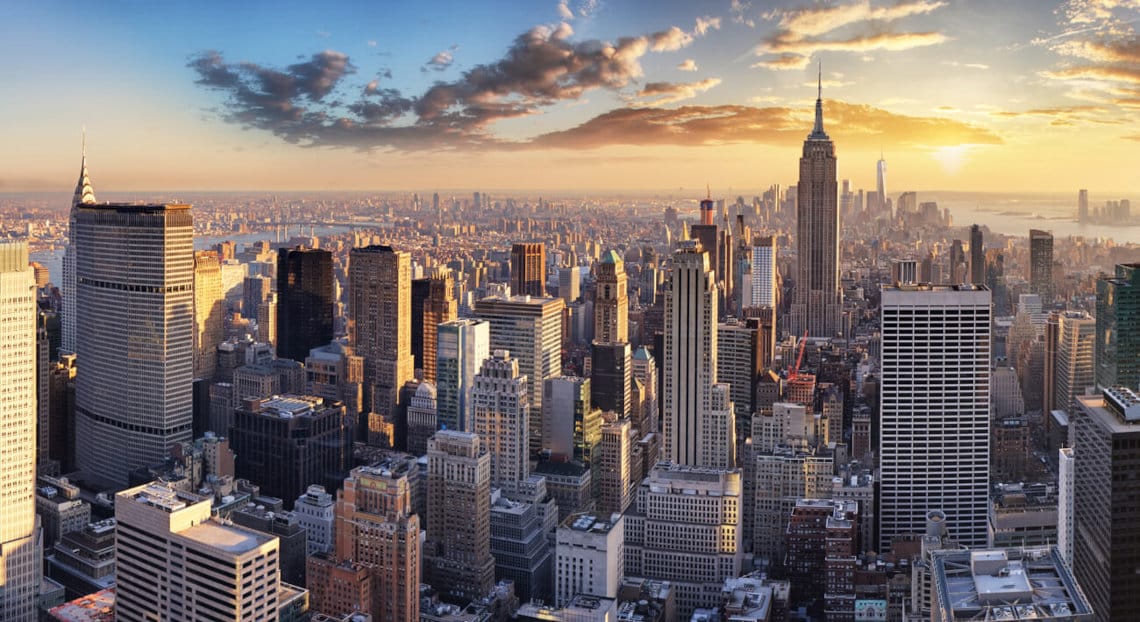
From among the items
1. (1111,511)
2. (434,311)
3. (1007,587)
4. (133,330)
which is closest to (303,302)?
(434,311)

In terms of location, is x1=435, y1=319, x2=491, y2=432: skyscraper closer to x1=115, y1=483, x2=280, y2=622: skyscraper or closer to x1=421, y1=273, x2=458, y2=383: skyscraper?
x1=421, y1=273, x2=458, y2=383: skyscraper

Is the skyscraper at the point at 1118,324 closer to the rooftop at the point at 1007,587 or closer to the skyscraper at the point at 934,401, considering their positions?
the skyscraper at the point at 934,401

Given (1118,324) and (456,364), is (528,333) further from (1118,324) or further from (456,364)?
(1118,324)

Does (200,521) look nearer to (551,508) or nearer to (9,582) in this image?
(9,582)

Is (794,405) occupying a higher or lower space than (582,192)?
lower

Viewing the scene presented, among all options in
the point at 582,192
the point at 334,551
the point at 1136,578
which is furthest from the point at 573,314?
the point at 1136,578

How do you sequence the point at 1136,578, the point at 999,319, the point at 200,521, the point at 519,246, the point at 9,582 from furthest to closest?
the point at 519,246 → the point at 999,319 → the point at 9,582 → the point at 200,521 → the point at 1136,578
